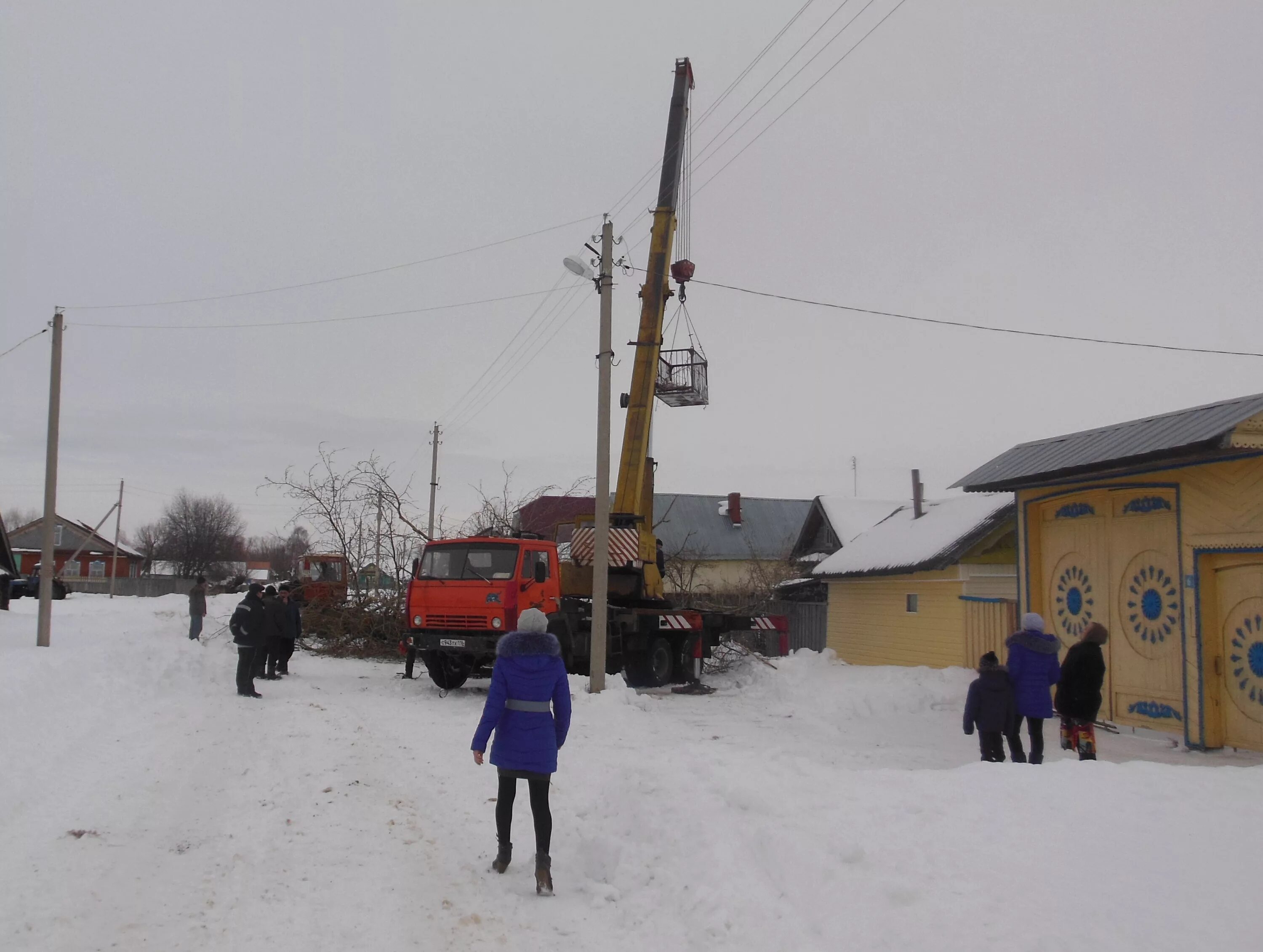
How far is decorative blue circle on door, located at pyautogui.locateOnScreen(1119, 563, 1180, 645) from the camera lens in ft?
38.1

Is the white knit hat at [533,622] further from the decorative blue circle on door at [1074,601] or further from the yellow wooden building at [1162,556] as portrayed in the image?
the decorative blue circle on door at [1074,601]

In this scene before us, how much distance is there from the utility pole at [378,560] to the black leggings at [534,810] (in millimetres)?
16216

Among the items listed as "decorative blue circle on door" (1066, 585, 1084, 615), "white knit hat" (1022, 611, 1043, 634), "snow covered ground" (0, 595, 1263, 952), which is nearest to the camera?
"snow covered ground" (0, 595, 1263, 952)

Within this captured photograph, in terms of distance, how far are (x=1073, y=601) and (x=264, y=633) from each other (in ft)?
38.7

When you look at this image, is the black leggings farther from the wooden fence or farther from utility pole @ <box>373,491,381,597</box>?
utility pole @ <box>373,491,381,597</box>

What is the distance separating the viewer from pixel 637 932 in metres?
5.02

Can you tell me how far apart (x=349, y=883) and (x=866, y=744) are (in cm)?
770

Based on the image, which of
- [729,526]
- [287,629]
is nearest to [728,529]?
[729,526]

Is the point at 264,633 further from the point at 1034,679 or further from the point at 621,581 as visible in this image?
the point at 1034,679

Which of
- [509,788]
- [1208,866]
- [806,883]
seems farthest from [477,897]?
[1208,866]

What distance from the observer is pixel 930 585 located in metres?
20.1

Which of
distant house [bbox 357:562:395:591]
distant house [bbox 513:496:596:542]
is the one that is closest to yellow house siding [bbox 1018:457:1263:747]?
distant house [bbox 513:496:596:542]

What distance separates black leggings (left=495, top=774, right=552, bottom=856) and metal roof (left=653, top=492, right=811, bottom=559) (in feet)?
136

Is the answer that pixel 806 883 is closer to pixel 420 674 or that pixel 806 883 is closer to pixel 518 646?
pixel 518 646
